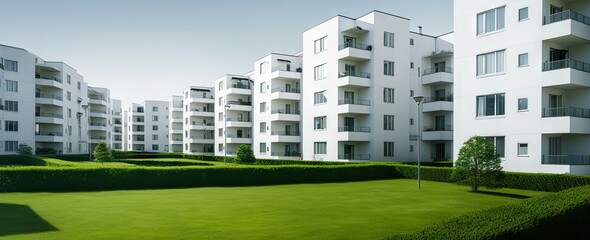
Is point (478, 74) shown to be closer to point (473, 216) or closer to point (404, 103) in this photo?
point (404, 103)

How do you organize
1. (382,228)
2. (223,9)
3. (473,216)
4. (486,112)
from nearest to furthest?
(473,216) < (382,228) < (223,9) < (486,112)

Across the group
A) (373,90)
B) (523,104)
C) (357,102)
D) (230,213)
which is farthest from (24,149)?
(523,104)

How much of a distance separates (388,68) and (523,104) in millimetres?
19114

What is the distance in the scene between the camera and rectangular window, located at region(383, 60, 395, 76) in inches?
1873

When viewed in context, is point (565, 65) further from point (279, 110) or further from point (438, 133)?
point (279, 110)

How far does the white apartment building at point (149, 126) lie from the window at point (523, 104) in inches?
4376

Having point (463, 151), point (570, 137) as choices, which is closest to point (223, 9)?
point (463, 151)

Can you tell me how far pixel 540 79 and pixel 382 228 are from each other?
76.1 feet

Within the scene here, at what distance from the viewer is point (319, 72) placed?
5116 cm

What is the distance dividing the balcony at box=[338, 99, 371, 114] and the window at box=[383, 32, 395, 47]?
733 centimetres

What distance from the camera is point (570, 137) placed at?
99.0 feet

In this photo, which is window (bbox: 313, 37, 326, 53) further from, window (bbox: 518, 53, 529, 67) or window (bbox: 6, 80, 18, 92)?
window (bbox: 6, 80, 18, 92)

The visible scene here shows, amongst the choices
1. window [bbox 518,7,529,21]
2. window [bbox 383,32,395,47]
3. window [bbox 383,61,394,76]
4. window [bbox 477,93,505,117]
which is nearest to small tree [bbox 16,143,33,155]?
window [bbox 383,61,394,76]

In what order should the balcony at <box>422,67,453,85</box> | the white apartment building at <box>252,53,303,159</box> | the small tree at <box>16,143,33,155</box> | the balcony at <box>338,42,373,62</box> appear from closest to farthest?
the balcony at <box>338,42,373,62</box>, the balcony at <box>422,67,453,85</box>, the small tree at <box>16,143,33,155</box>, the white apartment building at <box>252,53,303,159</box>
